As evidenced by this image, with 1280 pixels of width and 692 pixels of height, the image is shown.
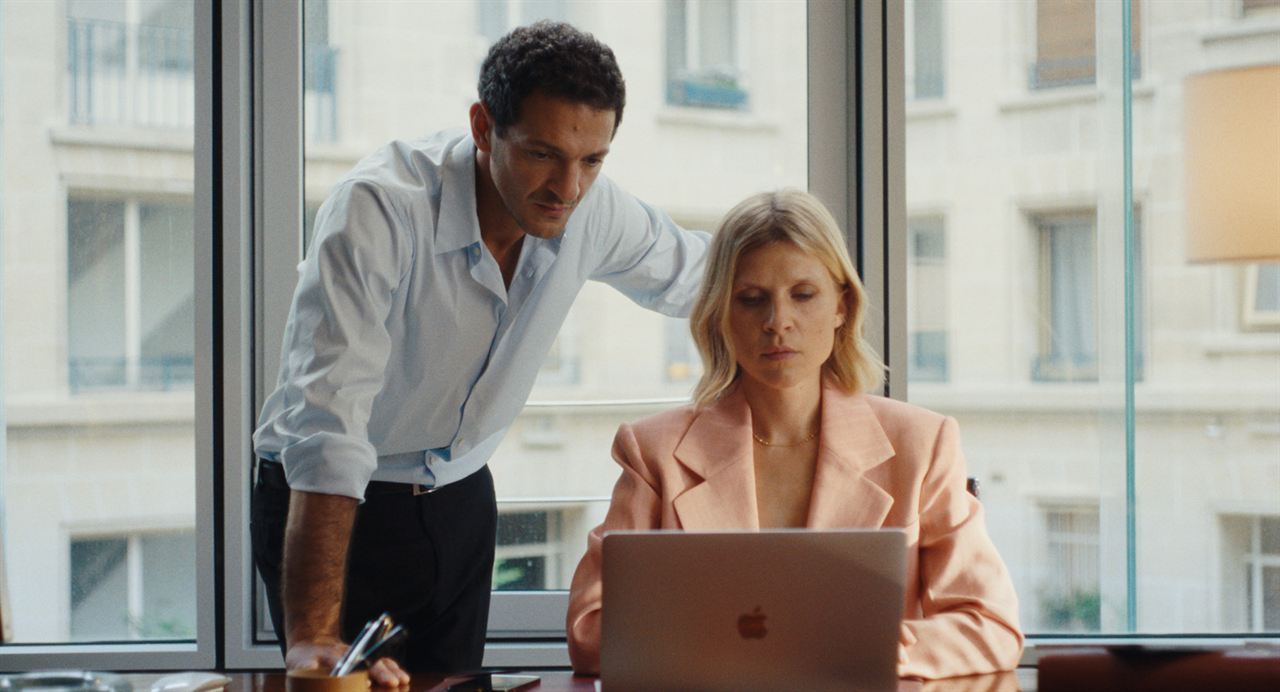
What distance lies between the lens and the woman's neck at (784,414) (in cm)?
199

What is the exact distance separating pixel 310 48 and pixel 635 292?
91 cm

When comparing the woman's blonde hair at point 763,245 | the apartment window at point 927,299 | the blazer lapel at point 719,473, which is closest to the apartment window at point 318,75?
the woman's blonde hair at point 763,245

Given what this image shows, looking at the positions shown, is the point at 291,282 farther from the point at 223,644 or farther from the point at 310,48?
the point at 223,644

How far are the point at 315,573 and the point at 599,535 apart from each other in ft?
1.38

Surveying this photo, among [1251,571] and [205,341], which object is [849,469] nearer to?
[1251,571]

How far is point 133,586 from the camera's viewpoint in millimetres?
2652

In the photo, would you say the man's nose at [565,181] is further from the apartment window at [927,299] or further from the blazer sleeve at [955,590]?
the apartment window at [927,299]

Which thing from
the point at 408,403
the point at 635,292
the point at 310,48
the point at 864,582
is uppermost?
the point at 310,48

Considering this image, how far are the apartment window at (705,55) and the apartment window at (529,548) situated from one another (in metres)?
0.97

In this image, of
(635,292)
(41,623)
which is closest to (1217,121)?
(635,292)

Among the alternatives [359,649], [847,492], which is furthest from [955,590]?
[359,649]

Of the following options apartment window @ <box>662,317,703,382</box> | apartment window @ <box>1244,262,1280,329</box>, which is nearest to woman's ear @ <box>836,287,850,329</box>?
apartment window @ <box>662,317,703,382</box>

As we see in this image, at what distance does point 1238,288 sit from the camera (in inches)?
103

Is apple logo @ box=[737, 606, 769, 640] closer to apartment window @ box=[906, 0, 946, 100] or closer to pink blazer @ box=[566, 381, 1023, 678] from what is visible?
pink blazer @ box=[566, 381, 1023, 678]
